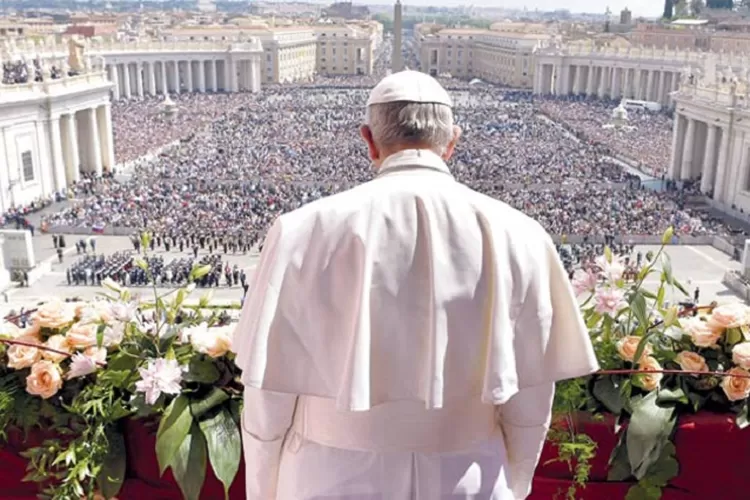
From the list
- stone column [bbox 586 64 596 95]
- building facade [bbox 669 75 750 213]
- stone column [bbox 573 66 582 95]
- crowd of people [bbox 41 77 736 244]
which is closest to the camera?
crowd of people [bbox 41 77 736 244]

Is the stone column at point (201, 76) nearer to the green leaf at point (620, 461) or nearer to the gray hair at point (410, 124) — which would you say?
the green leaf at point (620, 461)

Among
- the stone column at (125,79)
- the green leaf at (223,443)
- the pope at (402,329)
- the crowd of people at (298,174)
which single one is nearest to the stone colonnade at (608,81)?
Answer: the crowd of people at (298,174)

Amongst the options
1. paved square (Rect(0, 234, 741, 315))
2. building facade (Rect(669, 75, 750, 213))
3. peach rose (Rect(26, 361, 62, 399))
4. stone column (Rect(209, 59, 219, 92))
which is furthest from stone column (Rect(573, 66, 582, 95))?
peach rose (Rect(26, 361, 62, 399))

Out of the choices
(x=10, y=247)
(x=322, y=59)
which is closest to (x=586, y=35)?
(x=322, y=59)

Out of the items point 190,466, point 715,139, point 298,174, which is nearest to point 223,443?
point 190,466

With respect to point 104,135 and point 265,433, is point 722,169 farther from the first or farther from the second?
point 265,433

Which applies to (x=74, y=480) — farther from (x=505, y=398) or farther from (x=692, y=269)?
(x=692, y=269)

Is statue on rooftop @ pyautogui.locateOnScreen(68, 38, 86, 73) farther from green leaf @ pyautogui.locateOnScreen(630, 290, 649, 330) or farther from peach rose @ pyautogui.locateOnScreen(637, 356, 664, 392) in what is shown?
peach rose @ pyautogui.locateOnScreen(637, 356, 664, 392)
